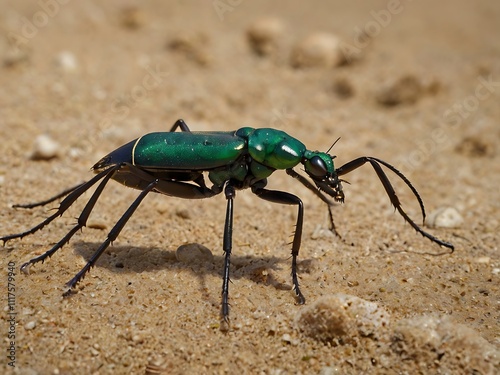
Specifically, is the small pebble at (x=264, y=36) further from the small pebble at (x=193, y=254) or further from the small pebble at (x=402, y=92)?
the small pebble at (x=193, y=254)

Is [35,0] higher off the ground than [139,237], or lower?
higher

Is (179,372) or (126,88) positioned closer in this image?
(179,372)

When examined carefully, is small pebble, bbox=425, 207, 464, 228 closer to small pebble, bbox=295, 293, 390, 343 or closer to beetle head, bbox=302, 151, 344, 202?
beetle head, bbox=302, 151, 344, 202

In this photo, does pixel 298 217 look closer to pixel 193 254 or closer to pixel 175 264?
pixel 193 254

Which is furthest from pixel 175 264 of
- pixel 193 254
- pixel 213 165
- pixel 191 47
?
pixel 191 47

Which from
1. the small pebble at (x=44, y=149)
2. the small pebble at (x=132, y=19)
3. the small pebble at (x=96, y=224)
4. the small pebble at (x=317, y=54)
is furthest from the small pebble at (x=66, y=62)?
the small pebble at (x=96, y=224)

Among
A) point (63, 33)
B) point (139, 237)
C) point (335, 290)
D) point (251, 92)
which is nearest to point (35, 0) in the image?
point (63, 33)

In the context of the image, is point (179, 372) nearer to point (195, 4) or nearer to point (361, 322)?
point (361, 322)

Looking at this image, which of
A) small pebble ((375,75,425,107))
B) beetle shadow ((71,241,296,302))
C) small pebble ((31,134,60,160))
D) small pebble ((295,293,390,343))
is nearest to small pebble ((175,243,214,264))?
beetle shadow ((71,241,296,302))
